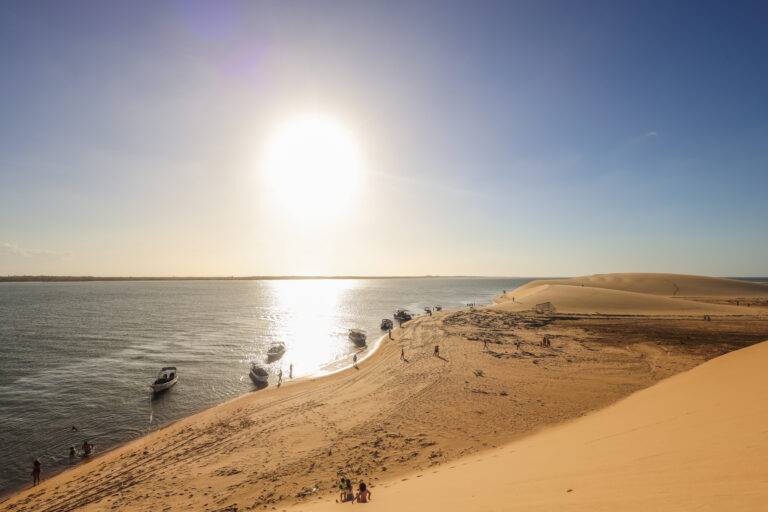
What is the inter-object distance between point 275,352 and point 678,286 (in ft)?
347

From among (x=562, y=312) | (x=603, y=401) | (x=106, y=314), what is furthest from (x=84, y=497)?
(x=106, y=314)

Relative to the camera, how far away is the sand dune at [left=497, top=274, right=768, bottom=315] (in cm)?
6059

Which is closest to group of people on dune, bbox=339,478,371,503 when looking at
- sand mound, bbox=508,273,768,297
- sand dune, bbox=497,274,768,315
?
sand dune, bbox=497,274,768,315

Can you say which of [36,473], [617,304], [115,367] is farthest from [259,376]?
[617,304]

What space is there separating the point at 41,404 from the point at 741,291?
140 m

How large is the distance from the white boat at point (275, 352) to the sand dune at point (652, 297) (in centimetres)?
4465

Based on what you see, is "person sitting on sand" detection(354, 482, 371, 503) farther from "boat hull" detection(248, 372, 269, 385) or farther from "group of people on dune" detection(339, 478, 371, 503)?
"boat hull" detection(248, 372, 269, 385)

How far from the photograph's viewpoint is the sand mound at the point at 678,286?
89938 mm

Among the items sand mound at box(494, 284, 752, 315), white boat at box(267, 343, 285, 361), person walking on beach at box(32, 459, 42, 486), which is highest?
sand mound at box(494, 284, 752, 315)

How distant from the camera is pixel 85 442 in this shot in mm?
23312

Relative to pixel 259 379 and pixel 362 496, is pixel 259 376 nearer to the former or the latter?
pixel 259 379

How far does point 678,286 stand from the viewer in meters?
93.9

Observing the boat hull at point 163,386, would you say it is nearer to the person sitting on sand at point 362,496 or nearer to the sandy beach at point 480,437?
the sandy beach at point 480,437

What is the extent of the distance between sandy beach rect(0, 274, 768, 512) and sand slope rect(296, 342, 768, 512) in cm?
6
